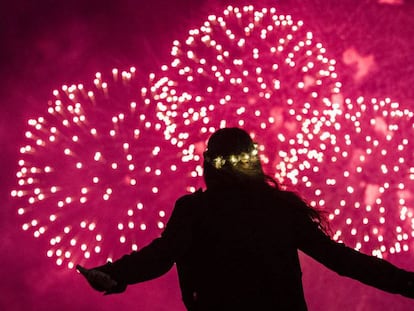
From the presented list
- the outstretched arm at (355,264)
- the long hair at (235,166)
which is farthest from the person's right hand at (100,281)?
the outstretched arm at (355,264)

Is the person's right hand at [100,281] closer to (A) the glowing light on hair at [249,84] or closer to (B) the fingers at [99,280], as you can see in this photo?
(B) the fingers at [99,280]

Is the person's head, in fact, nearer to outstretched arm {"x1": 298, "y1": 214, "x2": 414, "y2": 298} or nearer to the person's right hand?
outstretched arm {"x1": 298, "y1": 214, "x2": 414, "y2": 298}

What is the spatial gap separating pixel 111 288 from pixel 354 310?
10.5ft

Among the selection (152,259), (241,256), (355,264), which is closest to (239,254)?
(241,256)

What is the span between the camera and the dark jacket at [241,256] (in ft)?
5.66

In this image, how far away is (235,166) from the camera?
194 cm

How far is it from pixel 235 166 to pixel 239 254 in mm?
367

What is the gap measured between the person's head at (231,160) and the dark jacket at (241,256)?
0.06m

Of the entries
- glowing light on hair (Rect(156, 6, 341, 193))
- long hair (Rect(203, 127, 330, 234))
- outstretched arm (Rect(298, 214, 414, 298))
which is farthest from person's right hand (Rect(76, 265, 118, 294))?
glowing light on hair (Rect(156, 6, 341, 193))

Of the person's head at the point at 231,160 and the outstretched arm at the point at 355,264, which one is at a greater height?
the person's head at the point at 231,160

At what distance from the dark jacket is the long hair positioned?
4 cm

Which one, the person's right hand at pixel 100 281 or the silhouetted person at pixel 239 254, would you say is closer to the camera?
the person's right hand at pixel 100 281

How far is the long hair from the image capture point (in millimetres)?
1927

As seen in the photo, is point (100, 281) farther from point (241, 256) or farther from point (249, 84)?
point (249, 84)
